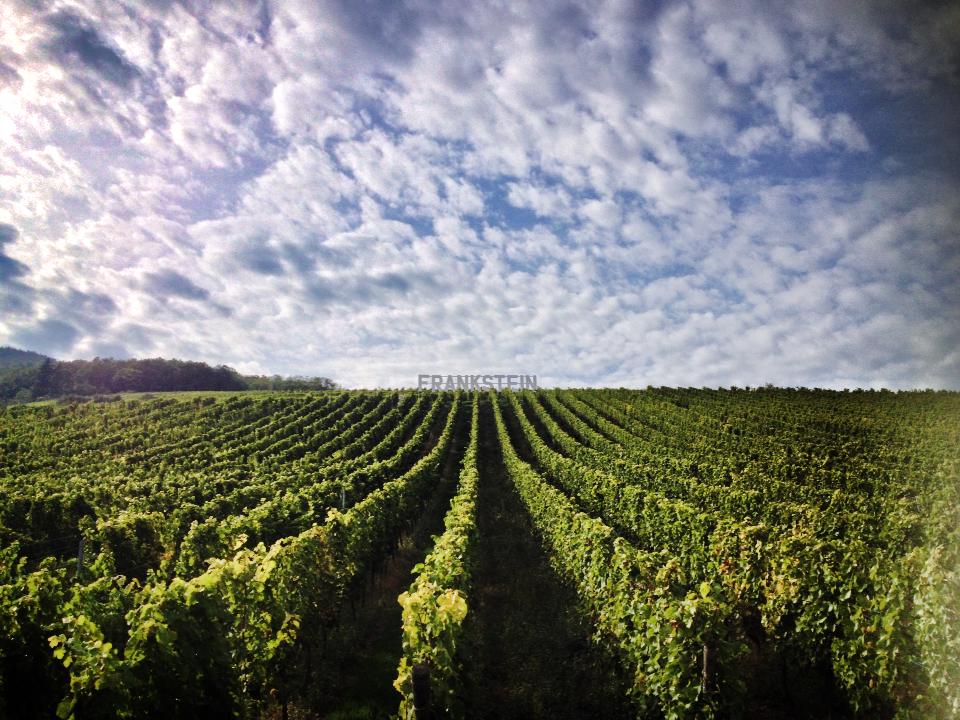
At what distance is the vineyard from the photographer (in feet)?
19.5

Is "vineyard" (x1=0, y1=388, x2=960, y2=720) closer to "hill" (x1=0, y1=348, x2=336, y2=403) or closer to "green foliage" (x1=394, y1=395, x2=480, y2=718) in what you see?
"green foliage" (x1=394, y1=395, x2=480, y2=718)

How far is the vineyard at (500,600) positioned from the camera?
593 cm

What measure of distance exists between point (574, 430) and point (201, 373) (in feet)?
308

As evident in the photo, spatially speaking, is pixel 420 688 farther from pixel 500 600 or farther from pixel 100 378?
pixel 100 378

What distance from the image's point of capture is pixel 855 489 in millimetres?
22734

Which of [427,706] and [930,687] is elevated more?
[930,687]

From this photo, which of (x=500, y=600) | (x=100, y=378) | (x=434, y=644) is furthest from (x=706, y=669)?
(x=100, y=378)

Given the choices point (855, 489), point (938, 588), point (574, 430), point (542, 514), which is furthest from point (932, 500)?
point (574, 430)

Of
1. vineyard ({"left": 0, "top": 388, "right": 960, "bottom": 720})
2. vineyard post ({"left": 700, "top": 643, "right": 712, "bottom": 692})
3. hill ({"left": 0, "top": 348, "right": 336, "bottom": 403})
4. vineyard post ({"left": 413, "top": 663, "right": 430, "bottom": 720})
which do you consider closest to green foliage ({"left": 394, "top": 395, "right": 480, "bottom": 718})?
vineyard ({"left": 0, "top": 388, "right": 960, "bottom": 720})

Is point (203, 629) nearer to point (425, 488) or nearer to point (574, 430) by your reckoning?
point (425, 488)

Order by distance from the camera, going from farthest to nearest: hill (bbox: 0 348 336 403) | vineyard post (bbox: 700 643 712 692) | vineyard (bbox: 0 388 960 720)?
hill (bbox: 0 348 336 403) < vineyard post (bbox: 700 643 712 692) < vineyard (bbox: 0 388 960 720)

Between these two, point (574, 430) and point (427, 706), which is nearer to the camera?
point (427, 706)

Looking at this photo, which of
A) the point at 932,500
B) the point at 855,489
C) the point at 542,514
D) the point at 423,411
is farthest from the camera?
the point at 423,411

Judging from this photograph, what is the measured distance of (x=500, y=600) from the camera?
40.3ft
